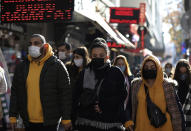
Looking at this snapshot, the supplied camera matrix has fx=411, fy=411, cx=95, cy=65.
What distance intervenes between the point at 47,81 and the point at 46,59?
292 millimetres

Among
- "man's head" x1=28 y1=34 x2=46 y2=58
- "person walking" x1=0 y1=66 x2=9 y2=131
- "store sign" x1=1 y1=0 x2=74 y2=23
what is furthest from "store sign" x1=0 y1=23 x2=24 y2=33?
"man's head" x1=28 y1=34 x2=46 y2=58

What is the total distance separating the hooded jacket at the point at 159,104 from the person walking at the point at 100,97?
0.46 meters

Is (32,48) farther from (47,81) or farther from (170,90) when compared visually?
(170,90)

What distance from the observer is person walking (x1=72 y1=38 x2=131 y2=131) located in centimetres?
493

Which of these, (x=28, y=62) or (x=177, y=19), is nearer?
(x=28, y=62)

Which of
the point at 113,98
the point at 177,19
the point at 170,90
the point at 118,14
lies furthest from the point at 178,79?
the point at 177,19

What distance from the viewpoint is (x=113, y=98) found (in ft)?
16.4

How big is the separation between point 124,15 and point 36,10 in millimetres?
13088

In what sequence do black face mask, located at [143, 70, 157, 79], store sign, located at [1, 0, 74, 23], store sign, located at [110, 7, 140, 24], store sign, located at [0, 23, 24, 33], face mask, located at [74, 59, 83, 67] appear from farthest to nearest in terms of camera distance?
1. store sign, located at [110, 7, 140, 24]
2. store sign, located at [0, 23, 24, 33]
3. store sign, located at [1, 0, 74, 23]
4. face mask, located at [74, 59, 83, 67]
5. black face mask, located at [143, 70, 157, 79]

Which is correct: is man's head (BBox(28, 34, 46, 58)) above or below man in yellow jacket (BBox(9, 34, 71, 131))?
above

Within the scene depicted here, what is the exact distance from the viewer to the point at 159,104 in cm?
543

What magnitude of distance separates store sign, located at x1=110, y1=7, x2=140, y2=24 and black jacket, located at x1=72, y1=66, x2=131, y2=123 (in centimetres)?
1522

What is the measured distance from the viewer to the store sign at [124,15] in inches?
795

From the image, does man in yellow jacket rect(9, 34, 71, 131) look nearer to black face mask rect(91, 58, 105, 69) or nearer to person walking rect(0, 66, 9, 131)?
person walking rect(0, 66, 9, 131)
